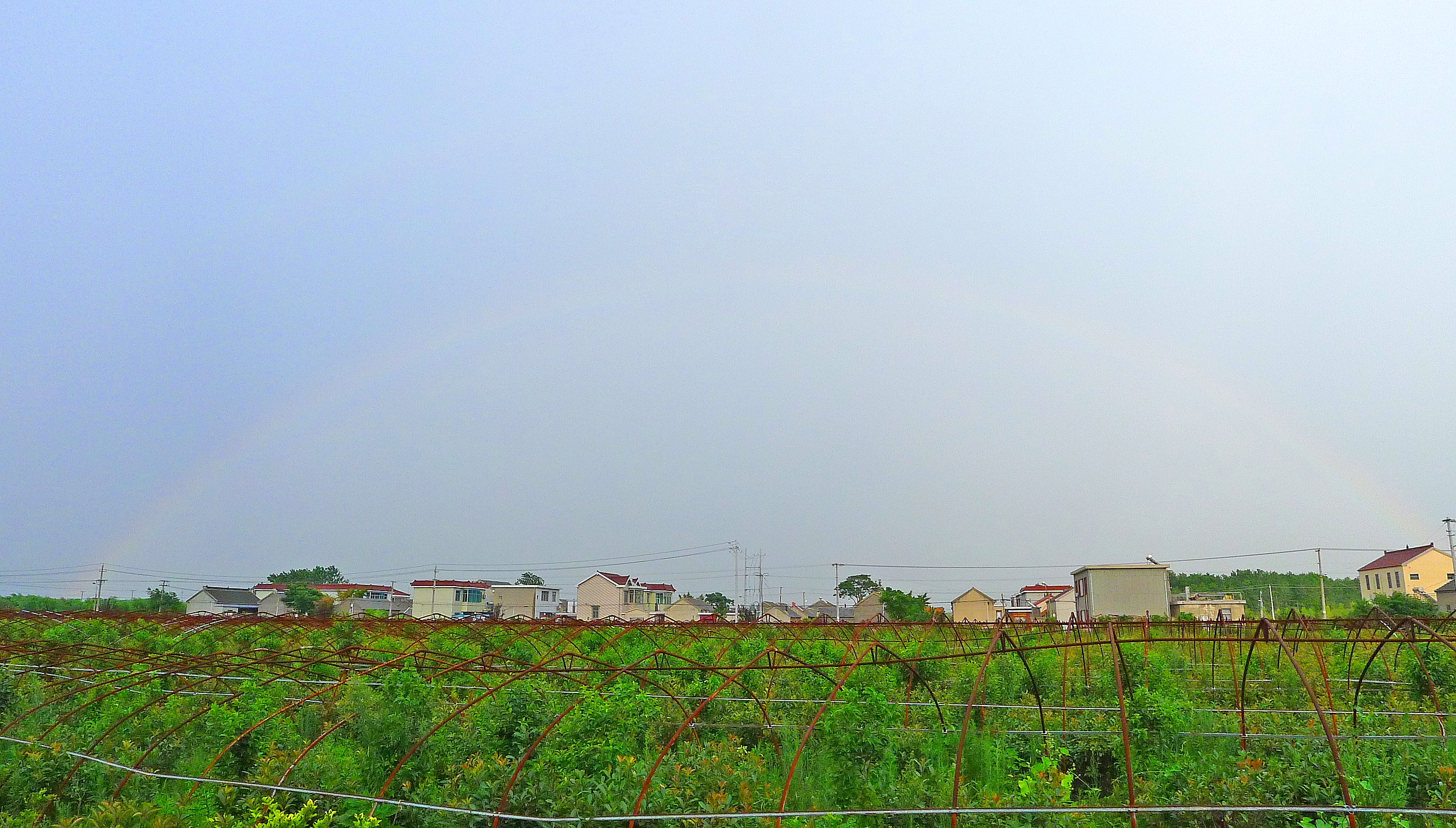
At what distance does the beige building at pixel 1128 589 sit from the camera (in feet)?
168

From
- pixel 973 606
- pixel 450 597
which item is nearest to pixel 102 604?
pixel 450 597

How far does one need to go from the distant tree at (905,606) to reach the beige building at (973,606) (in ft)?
61.5

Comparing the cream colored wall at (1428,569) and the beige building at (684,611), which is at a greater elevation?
the cream colored wall at (1428,569)

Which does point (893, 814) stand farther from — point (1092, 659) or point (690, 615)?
point (690, 615)

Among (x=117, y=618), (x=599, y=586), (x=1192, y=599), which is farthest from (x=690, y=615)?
(x=117, y=618)

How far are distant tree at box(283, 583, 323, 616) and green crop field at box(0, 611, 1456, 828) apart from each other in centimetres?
6124

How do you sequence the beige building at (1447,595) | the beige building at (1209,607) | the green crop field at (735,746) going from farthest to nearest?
the beige building at (1209,607), the beige building at (1447,595), the green crop field at (735,746)

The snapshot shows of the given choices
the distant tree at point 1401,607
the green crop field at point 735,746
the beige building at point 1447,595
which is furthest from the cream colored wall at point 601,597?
the green crop field at point 735,746

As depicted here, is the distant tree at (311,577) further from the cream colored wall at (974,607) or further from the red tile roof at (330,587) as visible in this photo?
the cream colored wall at (974,607)

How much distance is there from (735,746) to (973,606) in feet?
231

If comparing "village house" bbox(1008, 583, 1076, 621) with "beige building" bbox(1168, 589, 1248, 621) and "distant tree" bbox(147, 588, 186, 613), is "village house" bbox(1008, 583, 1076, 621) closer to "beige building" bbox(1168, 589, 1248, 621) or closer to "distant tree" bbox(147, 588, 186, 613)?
"beige building" bbox(1168, 589, 1248, 621)

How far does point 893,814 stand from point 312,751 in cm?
716

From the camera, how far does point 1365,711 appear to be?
540 inches

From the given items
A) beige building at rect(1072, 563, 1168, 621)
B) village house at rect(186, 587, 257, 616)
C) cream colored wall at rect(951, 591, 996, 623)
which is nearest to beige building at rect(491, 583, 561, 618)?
village house at rect(186, 587, 257, 616)
